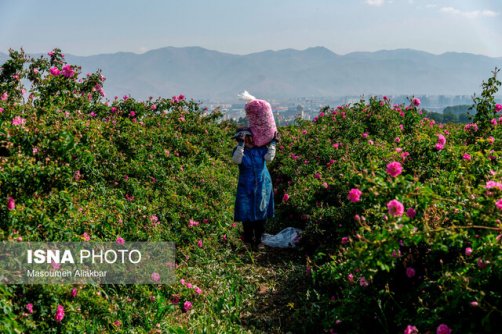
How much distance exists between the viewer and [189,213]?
604 cm

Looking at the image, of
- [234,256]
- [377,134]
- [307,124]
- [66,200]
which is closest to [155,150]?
[234,256]

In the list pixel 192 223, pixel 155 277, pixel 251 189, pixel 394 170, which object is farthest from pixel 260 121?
pixel 394 170

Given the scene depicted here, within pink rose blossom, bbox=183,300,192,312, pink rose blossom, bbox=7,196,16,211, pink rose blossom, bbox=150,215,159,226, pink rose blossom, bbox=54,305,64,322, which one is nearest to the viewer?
pink rose blossom, bbox=54,305,64,322

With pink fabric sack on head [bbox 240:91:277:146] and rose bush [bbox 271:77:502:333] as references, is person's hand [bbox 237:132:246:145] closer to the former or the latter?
pink fabric sack on head [bbox 240:91:277:146]

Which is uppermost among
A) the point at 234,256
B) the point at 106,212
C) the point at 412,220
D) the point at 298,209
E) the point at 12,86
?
the point at 12,86

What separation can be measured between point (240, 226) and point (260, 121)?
6.87 feet

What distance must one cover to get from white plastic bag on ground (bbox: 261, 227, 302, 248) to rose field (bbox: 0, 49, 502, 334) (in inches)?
7.0

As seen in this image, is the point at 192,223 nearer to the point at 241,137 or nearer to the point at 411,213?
the point at 241,137

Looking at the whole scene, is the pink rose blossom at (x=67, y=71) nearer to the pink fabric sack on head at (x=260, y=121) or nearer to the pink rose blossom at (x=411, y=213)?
the pink fabric sack on head at (x=260, y=121)

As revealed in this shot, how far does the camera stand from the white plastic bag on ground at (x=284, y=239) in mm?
6364

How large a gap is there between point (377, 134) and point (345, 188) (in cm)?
392

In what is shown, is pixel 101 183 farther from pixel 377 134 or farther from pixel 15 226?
pixel 377 134

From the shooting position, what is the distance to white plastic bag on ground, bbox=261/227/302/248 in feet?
20.9

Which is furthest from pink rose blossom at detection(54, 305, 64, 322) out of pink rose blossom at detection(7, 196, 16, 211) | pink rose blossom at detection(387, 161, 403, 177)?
pink rose blossom at detection(387, 161, 403, 177)
